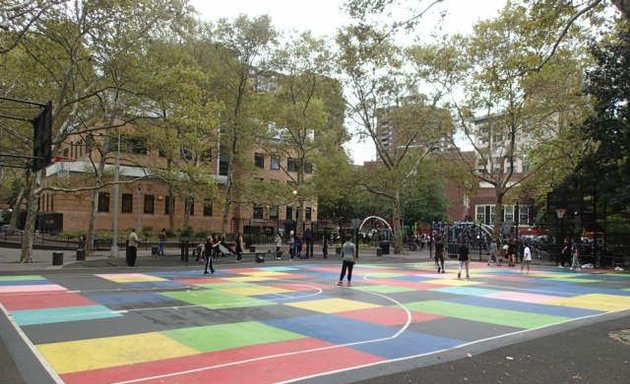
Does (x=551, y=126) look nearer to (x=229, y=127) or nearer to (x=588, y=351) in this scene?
(x=229, y=127)

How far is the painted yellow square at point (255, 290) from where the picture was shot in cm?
1652

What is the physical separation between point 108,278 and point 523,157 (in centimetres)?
3492

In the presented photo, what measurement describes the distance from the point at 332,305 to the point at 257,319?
2979mm

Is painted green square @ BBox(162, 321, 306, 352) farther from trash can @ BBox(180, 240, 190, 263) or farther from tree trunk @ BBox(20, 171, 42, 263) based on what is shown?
tree trunk @ BBox(20, 171, 42, 263)

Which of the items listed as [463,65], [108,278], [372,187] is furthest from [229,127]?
[108,278]

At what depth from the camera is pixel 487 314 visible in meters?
13.4

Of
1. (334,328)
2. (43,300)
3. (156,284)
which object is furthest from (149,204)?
(334,328)

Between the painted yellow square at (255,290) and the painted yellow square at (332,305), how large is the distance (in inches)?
88.3

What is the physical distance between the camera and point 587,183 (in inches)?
1315

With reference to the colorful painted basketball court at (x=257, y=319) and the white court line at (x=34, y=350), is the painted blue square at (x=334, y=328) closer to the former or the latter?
the colorful painted basketball court at (x=257, y=319)

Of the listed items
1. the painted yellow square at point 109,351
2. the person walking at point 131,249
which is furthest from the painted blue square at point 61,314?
the person walking at point 131,249

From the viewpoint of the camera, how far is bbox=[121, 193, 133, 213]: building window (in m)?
52.8

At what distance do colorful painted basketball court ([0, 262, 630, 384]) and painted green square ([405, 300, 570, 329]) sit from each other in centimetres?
3

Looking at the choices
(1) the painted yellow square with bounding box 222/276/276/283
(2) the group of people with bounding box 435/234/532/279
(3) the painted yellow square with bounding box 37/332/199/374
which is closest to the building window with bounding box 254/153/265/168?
(2) the group of people with bounding box 435/234/532/279
